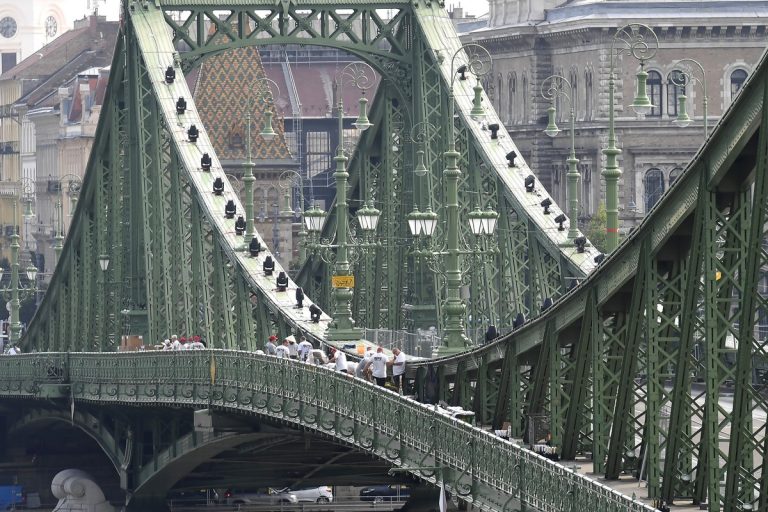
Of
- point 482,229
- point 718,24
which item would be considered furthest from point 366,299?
point 718,24

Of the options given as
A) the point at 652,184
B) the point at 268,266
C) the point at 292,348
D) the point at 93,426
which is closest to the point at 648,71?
the point at 652,184

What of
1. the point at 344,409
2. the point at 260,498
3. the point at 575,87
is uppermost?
the point at 575,87

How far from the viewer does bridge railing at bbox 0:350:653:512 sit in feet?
156

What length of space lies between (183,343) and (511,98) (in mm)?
94866

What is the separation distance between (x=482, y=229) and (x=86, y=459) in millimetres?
44860

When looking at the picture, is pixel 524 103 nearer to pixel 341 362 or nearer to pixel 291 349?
pixel 291 349

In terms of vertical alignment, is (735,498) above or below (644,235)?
below

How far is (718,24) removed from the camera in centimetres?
16475

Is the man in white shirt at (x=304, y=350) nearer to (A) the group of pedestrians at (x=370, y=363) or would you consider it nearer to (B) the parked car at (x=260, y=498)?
(A) the group of pedestrians at (x=370, y=363)

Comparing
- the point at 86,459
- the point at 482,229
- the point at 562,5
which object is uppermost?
the point at 562,5

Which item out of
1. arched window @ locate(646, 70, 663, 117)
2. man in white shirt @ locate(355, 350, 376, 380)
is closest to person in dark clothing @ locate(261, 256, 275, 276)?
man in white shirt @ locate(355, 350, 376, 380)

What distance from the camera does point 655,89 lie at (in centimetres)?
16388

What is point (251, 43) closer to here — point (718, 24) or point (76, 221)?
point (76, 221)

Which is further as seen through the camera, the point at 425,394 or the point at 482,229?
the point at 482,229
